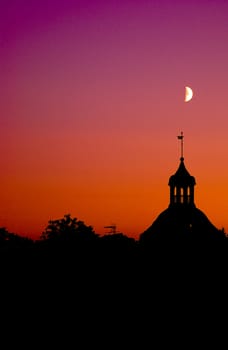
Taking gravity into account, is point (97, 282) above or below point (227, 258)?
below

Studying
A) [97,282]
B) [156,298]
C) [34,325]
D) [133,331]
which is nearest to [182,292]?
[156,298]

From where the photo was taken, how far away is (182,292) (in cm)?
4834

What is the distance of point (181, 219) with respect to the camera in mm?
66688

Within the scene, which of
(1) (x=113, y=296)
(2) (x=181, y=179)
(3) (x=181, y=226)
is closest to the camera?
(1) (x=113, y=296)

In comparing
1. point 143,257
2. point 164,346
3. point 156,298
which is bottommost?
point 164,346

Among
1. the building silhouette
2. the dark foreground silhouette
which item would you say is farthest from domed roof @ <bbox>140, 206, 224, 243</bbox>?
the dark foreground silhouette

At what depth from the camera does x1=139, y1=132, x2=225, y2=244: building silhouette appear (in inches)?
2606

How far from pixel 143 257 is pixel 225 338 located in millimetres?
21641

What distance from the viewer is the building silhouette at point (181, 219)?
6619cm

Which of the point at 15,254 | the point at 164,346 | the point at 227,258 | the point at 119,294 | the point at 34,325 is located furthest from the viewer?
the point at 15,254

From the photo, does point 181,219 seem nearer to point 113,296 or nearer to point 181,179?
point 181,179

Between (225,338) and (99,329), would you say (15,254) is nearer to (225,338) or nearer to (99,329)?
(99,329)

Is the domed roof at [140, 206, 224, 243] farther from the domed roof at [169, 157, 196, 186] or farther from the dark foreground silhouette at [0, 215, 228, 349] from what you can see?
the dark foreground silhouette at [0, 215, 228, 349]

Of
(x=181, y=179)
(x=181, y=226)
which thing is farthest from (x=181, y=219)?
(x=181, y=179)
